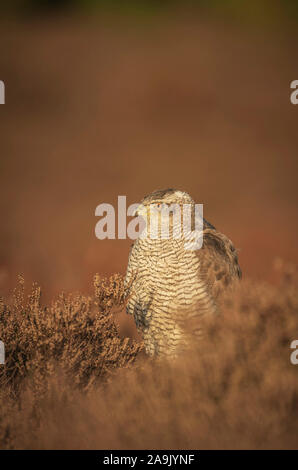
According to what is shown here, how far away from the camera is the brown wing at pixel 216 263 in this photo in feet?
10.8

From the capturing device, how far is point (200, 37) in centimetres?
1367

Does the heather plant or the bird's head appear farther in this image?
the bird's head

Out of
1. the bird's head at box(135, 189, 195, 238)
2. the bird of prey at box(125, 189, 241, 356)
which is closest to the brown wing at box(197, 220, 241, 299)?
the bird of prey at box(125, 189, 241, 356)

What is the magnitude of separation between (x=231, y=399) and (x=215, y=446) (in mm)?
230

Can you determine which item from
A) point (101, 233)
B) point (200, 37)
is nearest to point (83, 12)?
point (200, 37)

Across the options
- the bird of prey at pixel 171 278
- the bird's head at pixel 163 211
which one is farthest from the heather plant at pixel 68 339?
the bird's head at pixel 163 211

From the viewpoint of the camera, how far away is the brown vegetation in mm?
2254

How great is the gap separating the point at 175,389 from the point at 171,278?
906 mm

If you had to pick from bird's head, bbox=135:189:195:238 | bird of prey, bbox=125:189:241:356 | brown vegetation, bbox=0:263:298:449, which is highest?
bird's head, bbox=135:189:195:238

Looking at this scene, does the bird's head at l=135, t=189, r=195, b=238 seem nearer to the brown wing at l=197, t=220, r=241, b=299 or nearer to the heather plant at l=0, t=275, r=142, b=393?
the brown wing at l=197, t=220, r=241, b=299

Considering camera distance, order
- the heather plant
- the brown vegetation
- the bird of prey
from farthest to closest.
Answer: the bird of prey, the heather plant, the brown vegetation

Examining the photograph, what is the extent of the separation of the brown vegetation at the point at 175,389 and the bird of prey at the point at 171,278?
0.30 metres

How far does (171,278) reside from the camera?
3236 millimetres

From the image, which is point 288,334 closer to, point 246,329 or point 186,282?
point 246,329
